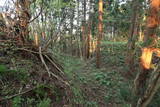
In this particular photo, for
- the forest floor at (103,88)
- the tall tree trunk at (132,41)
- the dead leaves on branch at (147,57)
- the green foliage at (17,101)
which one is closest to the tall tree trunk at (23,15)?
the green foliage at (17,101)

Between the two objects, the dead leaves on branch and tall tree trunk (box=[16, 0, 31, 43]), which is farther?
tall tree trunk (box=[16, 0, 31, 43])

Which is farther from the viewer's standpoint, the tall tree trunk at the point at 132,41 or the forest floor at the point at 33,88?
the tall tree trunk at the point at 132,41

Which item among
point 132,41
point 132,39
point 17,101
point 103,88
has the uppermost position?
point 132,39

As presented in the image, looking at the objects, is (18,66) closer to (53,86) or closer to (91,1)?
(53,86)

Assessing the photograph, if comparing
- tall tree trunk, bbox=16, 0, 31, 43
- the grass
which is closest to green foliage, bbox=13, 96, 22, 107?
the grass

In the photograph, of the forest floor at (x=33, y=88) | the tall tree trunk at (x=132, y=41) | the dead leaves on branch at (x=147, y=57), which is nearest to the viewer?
the forest floor at (x=33, y=88)

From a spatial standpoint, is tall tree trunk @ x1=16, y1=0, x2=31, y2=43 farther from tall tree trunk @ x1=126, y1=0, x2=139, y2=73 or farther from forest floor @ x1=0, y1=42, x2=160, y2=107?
tall tree trunk @ x1=126, y1=0, x2=139, y2=73

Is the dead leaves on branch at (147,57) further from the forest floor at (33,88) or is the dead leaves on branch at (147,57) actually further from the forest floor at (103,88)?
the forest floor at (103,88)

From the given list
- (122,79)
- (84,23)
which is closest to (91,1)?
(84,23)

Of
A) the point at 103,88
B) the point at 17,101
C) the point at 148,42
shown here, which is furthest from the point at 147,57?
the point at 103,88

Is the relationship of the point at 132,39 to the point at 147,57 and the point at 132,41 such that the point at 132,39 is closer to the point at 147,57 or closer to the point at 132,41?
the point at 132,41

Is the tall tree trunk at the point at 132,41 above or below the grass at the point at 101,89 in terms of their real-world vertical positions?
above

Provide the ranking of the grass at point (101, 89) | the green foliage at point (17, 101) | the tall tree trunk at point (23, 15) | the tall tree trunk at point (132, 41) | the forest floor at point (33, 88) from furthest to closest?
the tall tree trunk at point (132, 41)
the grass at point (101, 89)
the tall tree trunk at point (23, 15)
the forest floor at point (33, 88)
the green foliage at point (17, 101)

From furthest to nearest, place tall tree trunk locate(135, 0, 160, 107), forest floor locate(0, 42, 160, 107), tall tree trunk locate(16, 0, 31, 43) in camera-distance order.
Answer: tall tree trunk locate(16, 0, 31, 43) < tall tree trunk locate(135, 0, 160, 107) < forest floor locate(0, 42, 160, 107)
